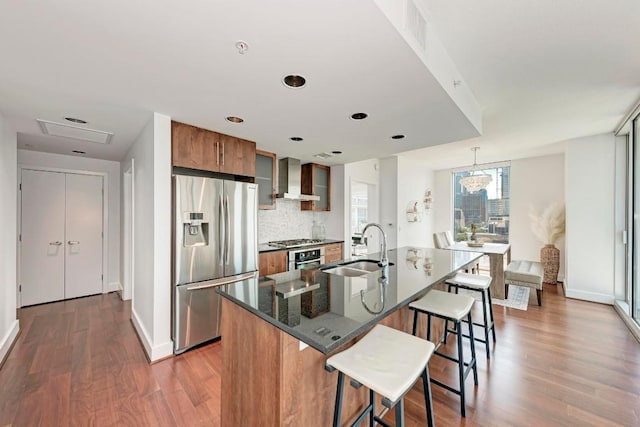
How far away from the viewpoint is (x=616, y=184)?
3.74m

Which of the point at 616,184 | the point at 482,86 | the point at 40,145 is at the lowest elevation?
the point at 616,184

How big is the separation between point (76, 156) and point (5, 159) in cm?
171

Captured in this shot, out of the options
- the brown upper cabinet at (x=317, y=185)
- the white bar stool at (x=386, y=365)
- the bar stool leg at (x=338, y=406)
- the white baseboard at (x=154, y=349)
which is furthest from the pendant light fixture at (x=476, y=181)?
the white baseboard at (x=154, y=349)

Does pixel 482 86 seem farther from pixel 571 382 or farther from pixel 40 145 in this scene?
pixel 40 145

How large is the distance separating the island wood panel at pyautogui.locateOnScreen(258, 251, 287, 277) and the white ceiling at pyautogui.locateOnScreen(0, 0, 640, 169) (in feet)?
5.03

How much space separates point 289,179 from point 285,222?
78 cm

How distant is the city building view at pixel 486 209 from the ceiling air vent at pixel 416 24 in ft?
18.5

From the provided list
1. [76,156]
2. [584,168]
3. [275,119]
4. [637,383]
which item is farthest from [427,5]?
[76,156]

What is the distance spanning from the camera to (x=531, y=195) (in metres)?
5.58

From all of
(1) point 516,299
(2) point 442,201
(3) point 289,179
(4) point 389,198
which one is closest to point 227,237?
(3) point 289,179

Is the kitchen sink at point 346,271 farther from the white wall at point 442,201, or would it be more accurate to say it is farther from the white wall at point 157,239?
the white wall at point 442,201

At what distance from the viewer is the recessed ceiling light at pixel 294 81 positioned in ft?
5.58

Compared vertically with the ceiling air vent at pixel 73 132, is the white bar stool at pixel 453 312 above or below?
below

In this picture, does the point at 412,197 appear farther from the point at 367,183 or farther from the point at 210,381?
the point at 210,381
